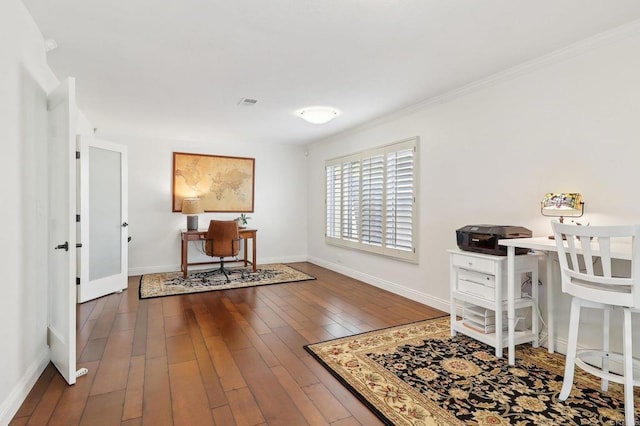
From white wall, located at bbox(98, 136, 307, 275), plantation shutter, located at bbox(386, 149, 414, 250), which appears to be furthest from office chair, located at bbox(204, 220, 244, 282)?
plantation shutter, located at bbox(386, 149, 414, 250)

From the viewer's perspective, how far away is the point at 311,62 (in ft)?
9.71

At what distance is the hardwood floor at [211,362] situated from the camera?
6.30 ft

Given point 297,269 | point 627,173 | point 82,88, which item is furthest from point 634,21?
point 297,269

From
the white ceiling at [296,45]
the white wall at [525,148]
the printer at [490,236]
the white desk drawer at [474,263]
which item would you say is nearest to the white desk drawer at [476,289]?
the white desk drawer at [474,263]

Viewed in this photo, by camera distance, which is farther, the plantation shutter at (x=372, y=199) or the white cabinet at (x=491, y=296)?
the plantation shutter at (x=372, y=199)

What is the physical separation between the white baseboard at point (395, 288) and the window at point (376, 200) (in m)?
0.40

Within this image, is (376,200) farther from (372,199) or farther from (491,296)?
(491,296)

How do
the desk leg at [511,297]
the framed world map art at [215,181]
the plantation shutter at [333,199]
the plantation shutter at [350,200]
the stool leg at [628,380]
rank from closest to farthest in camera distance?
the stool leg at [628,380]
the desk leg at [511,297]
the plantation shutter at [350,200]
the plantation shutter at [333,199]
the framed world map art at [215,181]

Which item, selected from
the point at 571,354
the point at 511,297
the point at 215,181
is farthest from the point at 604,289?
the point at 215,181

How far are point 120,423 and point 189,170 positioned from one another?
190 inches

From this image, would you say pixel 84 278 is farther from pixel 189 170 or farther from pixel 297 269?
pixel 297 269

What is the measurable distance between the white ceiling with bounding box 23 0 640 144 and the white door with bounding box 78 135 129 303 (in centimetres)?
64

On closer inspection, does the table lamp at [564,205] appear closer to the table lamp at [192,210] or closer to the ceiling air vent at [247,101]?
the ceiling air vent at [247,101]

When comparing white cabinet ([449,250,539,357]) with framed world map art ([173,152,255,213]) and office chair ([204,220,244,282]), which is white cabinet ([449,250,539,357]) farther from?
framed world map art ([173,152,255,213])
